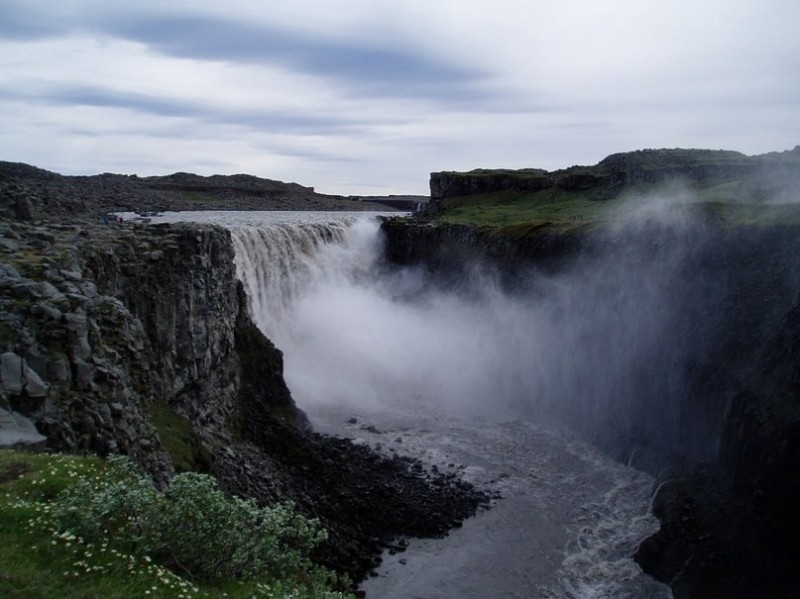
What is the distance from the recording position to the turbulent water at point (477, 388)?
24.1 m

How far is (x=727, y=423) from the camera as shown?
1017 inches

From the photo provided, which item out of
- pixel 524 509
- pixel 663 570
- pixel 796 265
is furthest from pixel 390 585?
pixel 796 265

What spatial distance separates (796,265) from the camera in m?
27.8

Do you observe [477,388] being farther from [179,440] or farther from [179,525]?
[179,525]

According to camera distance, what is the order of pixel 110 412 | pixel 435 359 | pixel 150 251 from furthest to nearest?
pixel 435 359, pixel 150 251, pixel 110 412

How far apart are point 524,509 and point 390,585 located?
26.0ft

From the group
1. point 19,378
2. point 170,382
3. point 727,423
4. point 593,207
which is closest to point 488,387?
point 727,423

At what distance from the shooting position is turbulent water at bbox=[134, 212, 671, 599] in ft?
79.1

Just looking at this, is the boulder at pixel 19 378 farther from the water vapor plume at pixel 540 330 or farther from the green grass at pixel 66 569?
the water vapor plume at pixel 540 330

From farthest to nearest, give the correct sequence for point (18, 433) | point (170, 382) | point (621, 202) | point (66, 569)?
point (621, 202)
point (170, 382)
point (18, 433)
point (66, 569)

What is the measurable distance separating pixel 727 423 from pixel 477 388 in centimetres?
2006

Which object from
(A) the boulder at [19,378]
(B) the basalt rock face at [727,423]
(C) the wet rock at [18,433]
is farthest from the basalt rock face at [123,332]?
(B) the basalt rock face at [727,423]

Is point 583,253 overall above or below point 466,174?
below

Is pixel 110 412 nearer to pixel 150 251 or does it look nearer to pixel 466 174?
pixel 150 251
